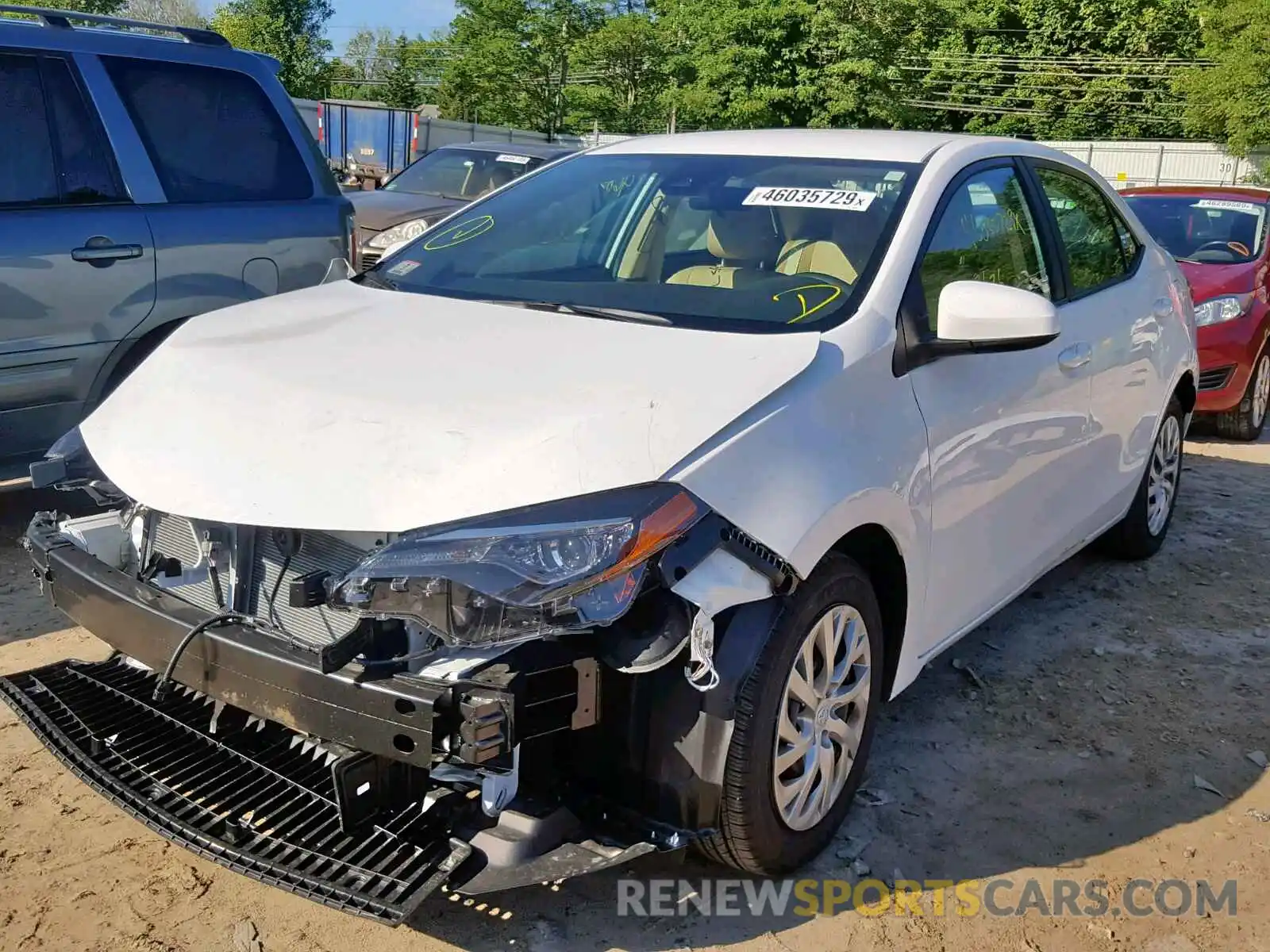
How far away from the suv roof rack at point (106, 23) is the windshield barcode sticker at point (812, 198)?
2.82 meters

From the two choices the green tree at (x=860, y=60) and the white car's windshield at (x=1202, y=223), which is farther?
the green tree at (x=860, y=60)

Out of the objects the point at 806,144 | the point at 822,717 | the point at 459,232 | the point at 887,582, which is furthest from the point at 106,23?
the point at 822,717

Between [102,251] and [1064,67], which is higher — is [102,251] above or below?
below

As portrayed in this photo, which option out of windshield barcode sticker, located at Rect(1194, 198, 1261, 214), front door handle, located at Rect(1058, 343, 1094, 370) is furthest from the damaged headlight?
windshield barcode sticker, located at Rect(1194, 198, 1261, 214)

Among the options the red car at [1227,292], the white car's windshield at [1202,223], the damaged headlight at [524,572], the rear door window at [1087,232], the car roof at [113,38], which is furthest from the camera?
the white car's windshield at [1202,223]

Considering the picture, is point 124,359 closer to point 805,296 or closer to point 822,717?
point 805,296

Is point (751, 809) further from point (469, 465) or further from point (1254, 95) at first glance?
point (1254, 95)

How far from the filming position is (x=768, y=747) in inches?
103

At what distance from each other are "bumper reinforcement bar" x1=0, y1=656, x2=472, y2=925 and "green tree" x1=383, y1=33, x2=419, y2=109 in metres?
57.5

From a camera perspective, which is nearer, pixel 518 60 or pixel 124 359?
pixel 124 359

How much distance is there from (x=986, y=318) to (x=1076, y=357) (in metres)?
1.07

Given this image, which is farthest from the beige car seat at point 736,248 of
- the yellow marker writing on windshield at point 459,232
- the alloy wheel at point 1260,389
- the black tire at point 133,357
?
the alloy wheel at point 1260,389

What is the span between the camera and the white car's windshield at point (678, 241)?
128 inches

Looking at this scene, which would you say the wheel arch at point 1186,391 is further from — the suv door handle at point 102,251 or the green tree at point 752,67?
the green tree at point 752,67
